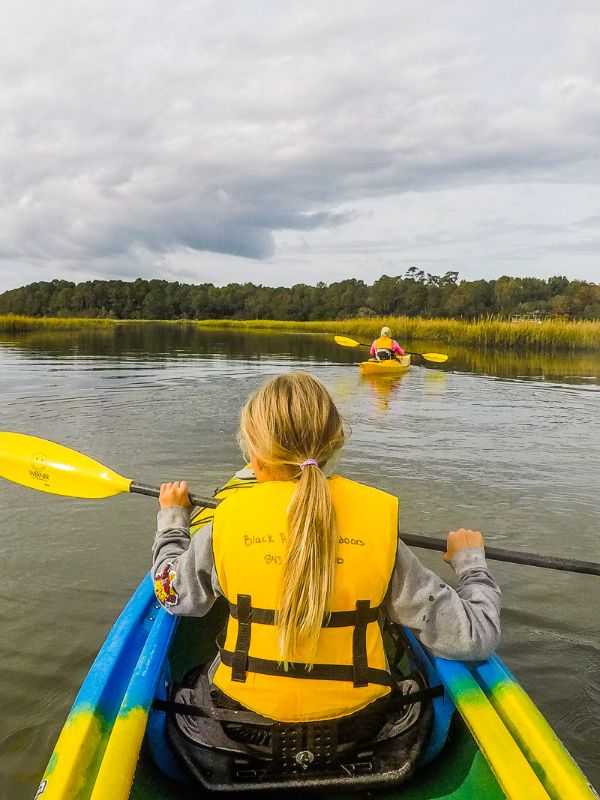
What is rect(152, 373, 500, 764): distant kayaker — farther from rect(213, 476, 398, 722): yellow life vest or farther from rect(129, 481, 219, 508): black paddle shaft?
rect(129, 481, 219, 508): black paddle shaft

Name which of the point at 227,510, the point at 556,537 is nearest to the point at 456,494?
the point at 556,537

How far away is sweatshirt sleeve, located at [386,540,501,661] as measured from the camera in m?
1.87

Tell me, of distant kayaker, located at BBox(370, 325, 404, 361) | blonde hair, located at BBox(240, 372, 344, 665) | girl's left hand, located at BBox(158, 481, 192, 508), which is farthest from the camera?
distant kayaker, located at BBox(370, 325, 404, 361)

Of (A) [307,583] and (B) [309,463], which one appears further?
(B) [309,463]

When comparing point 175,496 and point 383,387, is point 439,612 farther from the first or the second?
point 383,387

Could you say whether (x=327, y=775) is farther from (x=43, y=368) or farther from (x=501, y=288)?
(x=501, y=288)

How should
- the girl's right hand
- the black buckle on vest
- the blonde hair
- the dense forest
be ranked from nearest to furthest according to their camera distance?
the blonde hair < the black buckle on vest < the girl's right hand < the dense forest

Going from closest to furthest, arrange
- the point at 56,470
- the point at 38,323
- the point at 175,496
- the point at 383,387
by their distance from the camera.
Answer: the point at 175,496
the point at 56,470
the point at 383,387
the point at 38,323

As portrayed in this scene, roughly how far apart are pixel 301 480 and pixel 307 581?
268 millimetres

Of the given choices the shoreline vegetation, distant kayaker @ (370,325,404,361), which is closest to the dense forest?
the shoreline vegetation

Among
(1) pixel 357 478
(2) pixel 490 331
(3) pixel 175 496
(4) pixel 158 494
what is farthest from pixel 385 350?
(3) pixel 175 496

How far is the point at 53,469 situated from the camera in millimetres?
3881

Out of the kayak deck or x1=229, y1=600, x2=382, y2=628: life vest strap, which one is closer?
x1=229, y1=600, x2=382, y2=628: life vest strap

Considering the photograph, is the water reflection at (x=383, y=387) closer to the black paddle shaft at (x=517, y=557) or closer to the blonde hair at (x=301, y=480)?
the black paddle shaft at (x=517, y=557)
